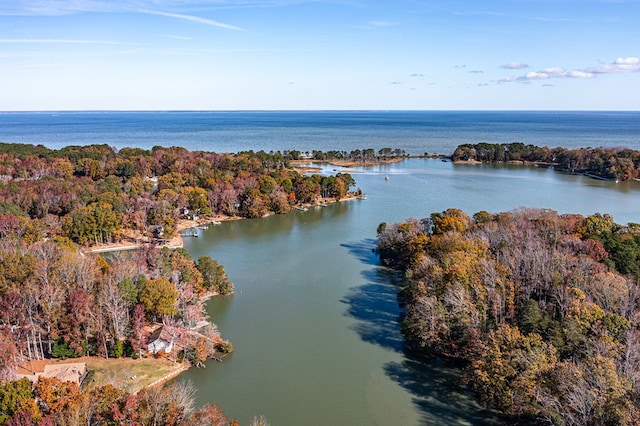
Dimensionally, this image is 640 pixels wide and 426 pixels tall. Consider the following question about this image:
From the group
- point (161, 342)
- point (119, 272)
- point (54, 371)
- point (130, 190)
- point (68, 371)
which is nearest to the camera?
point (68, 371)

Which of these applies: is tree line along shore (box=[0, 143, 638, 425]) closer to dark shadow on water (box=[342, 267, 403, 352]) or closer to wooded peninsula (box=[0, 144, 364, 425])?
wooded peninsula (box=[0, 144, 364, 425])

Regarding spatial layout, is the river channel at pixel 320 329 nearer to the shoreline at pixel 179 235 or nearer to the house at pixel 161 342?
the shoreline at pixel 179 235

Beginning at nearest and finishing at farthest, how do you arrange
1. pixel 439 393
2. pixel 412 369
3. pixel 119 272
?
pixel 439 393 < pixel 412 369 < pixel 119 272

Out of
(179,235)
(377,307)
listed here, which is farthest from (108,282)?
(179,235)

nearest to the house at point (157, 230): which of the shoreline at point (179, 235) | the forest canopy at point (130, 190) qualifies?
the forest canopy at point (130, 190)

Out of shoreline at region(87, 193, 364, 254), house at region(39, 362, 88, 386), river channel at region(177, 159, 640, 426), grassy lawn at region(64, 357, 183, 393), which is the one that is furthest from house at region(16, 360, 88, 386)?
shoreline at region(87, 193, 364, 254)

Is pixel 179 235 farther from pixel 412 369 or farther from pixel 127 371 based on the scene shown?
pixel 412 369

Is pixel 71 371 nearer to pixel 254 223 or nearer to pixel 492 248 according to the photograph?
pixel 492 248
